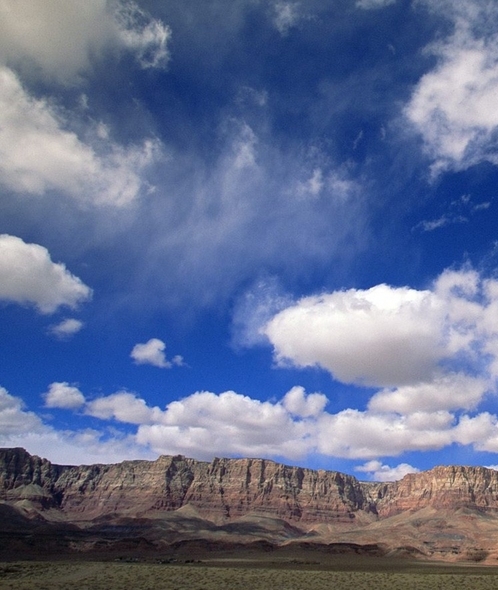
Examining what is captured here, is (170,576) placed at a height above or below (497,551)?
below

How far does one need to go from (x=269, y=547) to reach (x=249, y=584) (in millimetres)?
111251

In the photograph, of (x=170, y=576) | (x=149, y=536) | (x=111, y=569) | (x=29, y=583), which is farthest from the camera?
(x=149, y=536)

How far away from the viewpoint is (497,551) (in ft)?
461

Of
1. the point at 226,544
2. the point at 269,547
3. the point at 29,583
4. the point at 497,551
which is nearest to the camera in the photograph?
the point at 29,583

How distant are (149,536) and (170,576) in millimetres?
147536

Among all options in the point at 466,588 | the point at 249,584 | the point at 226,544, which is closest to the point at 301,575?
the point at 249,584

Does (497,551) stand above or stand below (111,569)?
above

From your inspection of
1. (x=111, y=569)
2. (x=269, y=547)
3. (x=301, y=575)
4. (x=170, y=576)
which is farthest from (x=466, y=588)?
(x=269, y=547)

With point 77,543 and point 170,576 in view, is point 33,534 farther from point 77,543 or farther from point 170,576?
point 170,576

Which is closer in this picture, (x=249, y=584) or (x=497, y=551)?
(x=249, y=584)

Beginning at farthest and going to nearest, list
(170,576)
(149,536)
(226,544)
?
Result: (149,536) < (226,544) < (170,576)

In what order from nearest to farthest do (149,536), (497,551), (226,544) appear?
(497,551)
(226,544)
(149,536)

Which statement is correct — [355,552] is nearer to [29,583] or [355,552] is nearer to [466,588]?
[466,588]

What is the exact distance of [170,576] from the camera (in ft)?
215
